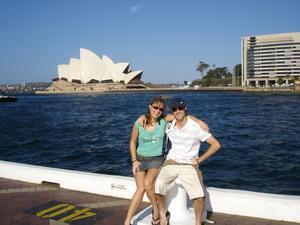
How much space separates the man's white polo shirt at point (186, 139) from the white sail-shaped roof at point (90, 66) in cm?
8161

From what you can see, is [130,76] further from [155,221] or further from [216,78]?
[155,221]

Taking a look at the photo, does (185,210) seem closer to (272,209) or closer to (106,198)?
(272,209)

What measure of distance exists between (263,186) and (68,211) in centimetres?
483

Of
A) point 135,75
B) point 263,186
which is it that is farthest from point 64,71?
point 263,186

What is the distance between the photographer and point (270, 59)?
106250mm

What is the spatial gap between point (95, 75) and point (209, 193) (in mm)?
92139

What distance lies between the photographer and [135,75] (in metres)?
→ 101

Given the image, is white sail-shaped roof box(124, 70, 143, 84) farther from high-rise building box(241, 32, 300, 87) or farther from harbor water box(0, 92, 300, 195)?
harbor water box(0, 92, 300, 195)

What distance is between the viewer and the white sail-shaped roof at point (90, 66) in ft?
278

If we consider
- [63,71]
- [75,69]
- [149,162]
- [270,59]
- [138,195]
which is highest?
[270,59]

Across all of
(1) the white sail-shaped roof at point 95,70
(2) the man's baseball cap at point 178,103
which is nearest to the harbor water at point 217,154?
(2) the man's baseball cap at point 178,103

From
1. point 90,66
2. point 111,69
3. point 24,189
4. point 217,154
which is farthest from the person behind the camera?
point 111,69

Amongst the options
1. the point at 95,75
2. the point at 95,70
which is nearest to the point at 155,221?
the point at 95,70

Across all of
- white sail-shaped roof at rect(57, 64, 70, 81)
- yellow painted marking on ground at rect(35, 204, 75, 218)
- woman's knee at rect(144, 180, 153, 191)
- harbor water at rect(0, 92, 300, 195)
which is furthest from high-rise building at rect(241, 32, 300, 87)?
woman's knee at rect(144, 180, 153, 191)
